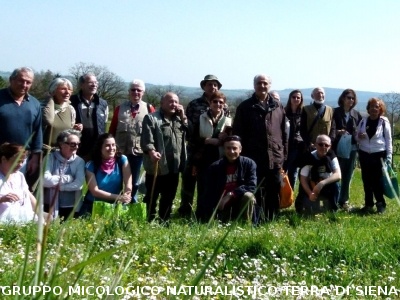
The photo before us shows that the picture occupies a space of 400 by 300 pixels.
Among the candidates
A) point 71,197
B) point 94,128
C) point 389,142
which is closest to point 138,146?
point 94,128

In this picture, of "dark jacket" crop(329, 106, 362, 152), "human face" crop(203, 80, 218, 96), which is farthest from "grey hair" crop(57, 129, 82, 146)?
"dark jacket" crop(329, 106, 362, 152)

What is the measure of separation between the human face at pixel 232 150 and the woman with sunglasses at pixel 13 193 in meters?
2.46

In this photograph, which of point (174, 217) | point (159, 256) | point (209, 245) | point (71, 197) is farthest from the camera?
point (174, 217)

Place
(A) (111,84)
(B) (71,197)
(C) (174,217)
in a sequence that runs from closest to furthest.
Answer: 1. (B) (71,197)
2. (C) (174,217)
3. (A) (111,84)

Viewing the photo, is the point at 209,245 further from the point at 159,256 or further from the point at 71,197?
the point at 71,197

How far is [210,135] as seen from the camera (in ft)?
26.8

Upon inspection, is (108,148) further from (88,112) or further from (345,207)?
(345,207)

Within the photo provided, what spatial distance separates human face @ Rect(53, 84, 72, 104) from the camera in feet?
23.9

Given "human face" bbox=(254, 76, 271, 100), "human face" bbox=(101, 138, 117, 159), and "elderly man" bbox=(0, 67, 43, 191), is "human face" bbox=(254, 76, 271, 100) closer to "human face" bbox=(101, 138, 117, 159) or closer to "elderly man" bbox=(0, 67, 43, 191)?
"human face" bbox=(101, 138, 117, 159)

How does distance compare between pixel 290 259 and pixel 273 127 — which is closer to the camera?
pixel 290 259

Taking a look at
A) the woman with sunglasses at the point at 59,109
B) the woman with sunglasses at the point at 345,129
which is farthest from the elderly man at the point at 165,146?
the woman with sunglasses at the point at 345,129

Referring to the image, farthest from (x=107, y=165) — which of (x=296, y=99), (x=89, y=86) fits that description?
(x=296, y=99)

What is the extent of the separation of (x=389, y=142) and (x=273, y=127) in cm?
254

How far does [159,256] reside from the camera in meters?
5.28
